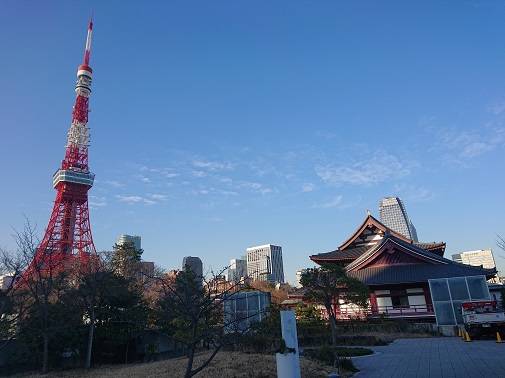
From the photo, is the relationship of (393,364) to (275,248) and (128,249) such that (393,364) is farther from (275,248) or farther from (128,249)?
(275,248)

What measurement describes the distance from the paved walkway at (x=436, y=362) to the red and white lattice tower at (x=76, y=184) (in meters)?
44.3

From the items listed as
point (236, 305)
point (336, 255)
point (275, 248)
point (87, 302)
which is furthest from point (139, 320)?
point (275, 248)

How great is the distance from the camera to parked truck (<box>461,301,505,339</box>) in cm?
1555

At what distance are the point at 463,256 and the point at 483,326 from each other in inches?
7282

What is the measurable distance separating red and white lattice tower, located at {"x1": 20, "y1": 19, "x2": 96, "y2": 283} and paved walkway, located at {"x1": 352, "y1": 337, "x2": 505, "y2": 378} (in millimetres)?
44328

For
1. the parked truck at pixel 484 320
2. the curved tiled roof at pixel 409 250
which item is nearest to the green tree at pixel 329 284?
the parked truck at pixel 484 320

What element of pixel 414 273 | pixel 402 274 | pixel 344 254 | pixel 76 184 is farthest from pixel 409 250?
pixel 76 184

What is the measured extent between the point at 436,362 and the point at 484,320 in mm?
6519

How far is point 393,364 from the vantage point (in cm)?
1148

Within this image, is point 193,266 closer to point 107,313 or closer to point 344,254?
point 107,313

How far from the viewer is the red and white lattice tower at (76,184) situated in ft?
162

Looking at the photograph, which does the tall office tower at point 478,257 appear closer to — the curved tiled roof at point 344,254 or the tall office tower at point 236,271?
the curved tiled roof at point 344,254

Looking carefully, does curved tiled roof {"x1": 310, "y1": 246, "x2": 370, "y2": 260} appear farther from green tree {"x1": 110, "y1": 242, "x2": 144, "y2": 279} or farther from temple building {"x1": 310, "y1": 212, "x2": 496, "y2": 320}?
green tree {"x1": 110, "y1": 242, "x2": 144, "y2": 279}

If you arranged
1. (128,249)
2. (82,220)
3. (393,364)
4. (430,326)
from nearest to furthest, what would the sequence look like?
(393,364)
(430,326)
(128,249)
(82,220)
